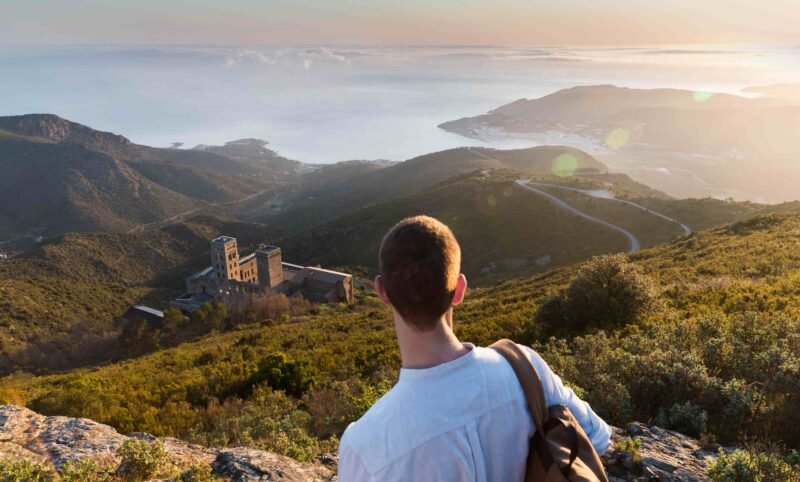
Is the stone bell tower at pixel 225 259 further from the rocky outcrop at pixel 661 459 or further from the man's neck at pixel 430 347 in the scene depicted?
the man's neck at pixel 430 347

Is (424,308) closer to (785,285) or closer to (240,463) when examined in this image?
(240,463)

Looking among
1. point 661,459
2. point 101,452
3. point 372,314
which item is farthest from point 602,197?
point 101,452

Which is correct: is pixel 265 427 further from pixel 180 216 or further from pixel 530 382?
pixel 180 216

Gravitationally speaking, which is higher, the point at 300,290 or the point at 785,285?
the point at 785,285

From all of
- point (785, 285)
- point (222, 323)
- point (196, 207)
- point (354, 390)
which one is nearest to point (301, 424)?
point (354, 390)

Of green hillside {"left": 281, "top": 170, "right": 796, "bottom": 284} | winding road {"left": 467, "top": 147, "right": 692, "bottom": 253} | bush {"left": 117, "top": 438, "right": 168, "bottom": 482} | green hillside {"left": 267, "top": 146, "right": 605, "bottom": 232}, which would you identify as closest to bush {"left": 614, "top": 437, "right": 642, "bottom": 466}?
bush {"left": 117, "top": 438, "right": 168, "bottom": 482}
